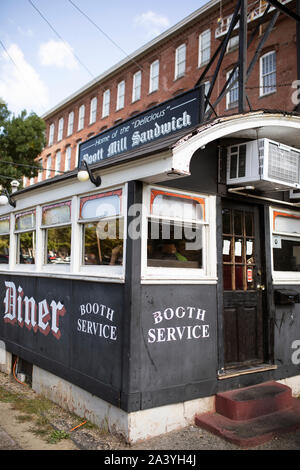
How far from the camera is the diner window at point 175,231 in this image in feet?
14.3

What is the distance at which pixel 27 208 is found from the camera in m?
6.58

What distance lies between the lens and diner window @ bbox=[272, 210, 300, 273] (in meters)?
5.52

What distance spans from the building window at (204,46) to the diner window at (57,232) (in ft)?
64.4

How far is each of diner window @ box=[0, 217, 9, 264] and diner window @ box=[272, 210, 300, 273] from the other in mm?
4951

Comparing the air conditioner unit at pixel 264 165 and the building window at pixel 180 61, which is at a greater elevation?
the building window at pixel 180 61

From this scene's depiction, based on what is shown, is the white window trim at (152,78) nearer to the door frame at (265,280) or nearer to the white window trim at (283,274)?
the white window trim at (283,274)

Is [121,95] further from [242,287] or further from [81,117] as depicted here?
[242,287]

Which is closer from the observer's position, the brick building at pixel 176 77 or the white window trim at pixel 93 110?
the brick building at pixel 176 77

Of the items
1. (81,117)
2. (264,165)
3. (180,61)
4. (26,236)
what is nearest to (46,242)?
(26,236)

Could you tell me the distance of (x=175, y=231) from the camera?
4598 millimetres

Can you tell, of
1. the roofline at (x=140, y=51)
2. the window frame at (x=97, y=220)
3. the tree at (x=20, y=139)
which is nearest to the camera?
the window frame at (x=97, y=220)

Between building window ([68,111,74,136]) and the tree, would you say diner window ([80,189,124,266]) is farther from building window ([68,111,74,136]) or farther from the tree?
building window ([68,111,74,136])

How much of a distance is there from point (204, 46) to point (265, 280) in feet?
68.8

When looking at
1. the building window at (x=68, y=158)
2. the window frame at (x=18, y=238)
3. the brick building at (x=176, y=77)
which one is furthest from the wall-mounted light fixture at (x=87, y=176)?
the building window at (x=68, y=158)
